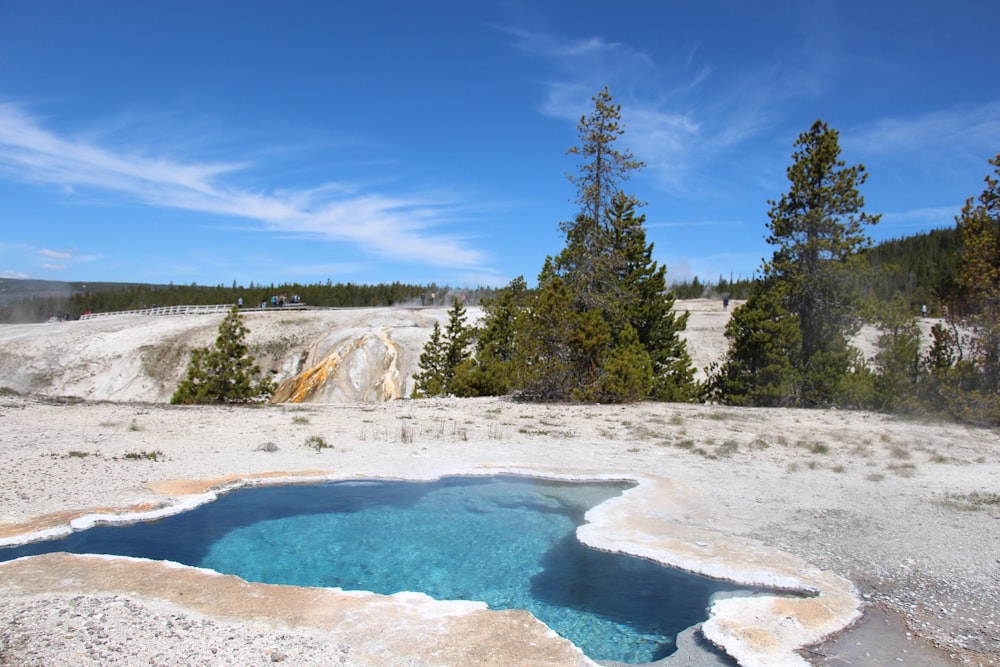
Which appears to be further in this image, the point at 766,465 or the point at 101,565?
the point at 766,465

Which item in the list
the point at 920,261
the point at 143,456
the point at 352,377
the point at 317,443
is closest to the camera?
the point at 143,456

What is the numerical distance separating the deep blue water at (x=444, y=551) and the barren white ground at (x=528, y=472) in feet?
1.61

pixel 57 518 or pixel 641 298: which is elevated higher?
pixel 641 298

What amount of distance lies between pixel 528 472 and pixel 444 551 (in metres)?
3.81

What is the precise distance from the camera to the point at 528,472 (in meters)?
12.5

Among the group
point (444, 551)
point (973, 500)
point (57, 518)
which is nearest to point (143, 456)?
point (57, 518)

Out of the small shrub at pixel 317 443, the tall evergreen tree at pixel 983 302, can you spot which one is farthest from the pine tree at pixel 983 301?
the small shrub at pixel 317 443

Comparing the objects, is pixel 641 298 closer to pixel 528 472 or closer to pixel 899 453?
pixel 899 453

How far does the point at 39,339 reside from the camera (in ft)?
169

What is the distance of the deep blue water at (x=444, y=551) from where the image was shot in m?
7.00

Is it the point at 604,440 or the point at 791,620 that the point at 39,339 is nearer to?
the point at 604,440

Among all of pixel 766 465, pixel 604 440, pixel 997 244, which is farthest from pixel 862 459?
pixel 997 244

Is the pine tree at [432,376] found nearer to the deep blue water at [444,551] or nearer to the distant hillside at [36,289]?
the deep blue water at [444,551]

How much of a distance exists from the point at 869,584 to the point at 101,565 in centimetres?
829
